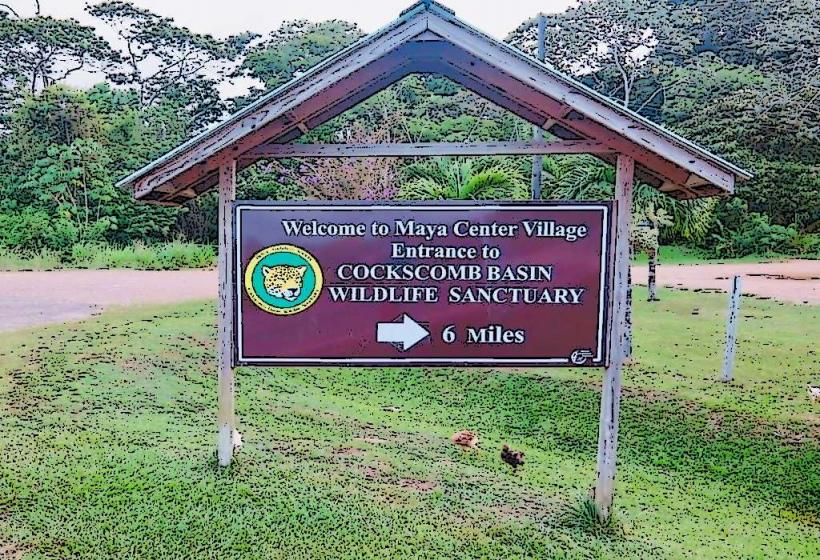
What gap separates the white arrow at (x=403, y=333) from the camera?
Result: 412 centimetres

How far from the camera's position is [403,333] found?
13.6 ft

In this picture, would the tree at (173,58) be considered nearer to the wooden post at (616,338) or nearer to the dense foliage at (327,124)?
the dense foliage at (327,124)

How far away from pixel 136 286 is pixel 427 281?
1045cm

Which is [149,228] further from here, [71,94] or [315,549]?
[315,549]

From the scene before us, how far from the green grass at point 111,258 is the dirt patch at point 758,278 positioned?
10.5 meters

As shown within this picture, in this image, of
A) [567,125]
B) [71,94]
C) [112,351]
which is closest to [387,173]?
[112,351]

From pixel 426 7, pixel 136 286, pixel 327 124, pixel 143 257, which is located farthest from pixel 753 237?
pixel 426 7

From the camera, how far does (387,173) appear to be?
14758mm

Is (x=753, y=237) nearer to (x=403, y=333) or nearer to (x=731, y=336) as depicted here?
(x=731, y=336)

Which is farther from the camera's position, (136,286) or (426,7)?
(136,286)

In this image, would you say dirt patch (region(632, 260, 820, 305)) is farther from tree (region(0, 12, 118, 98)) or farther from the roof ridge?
tree (region(0, 12, 118, 98))

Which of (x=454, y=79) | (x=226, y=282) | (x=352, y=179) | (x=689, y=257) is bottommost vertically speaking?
(x=689, y=257)

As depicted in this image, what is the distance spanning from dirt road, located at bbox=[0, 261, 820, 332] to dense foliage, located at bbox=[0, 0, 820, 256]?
1.53 m
